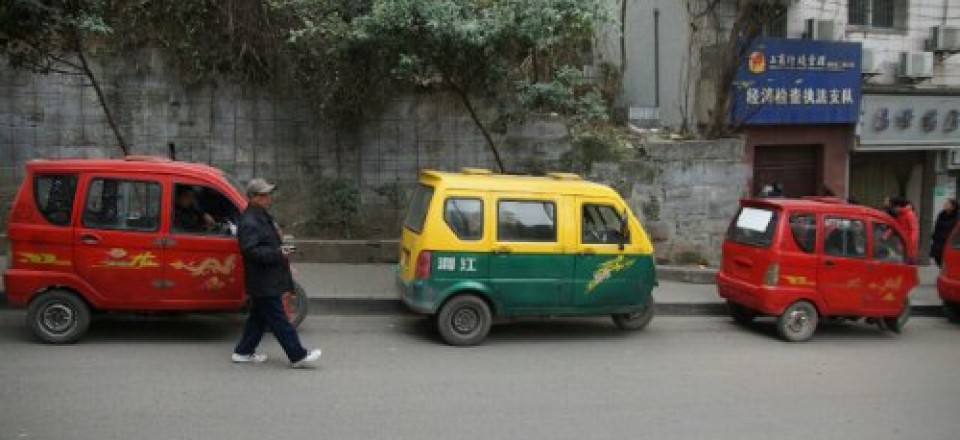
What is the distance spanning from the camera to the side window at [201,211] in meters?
8.25

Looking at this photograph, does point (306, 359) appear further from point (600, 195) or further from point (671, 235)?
point (671, 235)

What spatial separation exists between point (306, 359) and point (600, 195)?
3660 millimetres

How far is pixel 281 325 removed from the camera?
7.48 metres

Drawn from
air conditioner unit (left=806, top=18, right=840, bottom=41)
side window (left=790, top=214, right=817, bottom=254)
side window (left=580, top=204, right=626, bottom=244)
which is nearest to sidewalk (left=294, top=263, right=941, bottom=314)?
side window (left=790, top=214, right=817, bottom=254)

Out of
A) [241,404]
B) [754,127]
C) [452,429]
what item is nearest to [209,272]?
[241,404]

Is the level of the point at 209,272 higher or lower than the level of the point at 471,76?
lower

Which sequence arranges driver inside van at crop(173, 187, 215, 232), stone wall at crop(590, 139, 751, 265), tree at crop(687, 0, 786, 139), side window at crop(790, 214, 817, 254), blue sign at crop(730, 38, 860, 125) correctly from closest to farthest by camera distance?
driver inside van at crop(173, 187, 215, 232), side window at crop(790, 214, 817, 254), stone wall at crop(590, 139, 751, 265), tree at crop(687, 0, 786, 139), blue sign at crop(730, 38, 860, 125)

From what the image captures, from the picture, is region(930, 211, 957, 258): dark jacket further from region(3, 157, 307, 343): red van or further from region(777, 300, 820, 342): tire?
region(3, 157, 307, 343): red van

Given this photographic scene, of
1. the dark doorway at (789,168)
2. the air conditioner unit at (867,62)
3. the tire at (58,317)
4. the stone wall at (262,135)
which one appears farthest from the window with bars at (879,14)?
the tire at (58,317)

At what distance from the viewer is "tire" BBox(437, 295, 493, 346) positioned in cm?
883

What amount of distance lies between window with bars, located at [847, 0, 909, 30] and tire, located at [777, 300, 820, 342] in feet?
25.5

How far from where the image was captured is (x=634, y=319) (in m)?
9.95

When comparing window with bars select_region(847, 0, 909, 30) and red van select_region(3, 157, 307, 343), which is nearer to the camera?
red van select_region(3, 157, 307, 343)

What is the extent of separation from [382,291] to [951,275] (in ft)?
→ 24.9
